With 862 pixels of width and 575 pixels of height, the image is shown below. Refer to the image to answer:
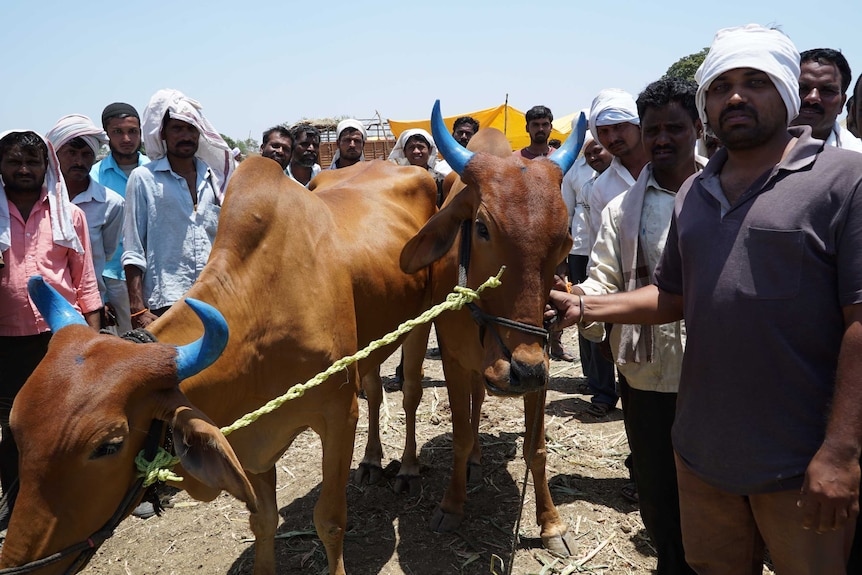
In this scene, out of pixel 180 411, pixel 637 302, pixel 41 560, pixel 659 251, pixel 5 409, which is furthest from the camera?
pixel 5 409

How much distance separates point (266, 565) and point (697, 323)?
8.87 feet

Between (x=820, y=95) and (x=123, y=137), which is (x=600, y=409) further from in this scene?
(x=123, y=137)

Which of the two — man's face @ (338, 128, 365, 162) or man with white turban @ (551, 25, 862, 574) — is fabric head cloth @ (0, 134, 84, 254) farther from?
man with white turban @ (551, 25, 862, 574)

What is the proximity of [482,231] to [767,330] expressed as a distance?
1.45 meters

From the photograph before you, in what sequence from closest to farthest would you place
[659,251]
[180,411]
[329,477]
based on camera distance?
[180,411], [659,251], [329,477]

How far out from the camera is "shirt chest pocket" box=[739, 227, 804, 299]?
6.46 feet

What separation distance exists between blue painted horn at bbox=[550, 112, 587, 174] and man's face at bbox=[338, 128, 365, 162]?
12.8 ft

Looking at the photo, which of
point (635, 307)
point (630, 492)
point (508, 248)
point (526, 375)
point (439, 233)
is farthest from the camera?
point (630, 492)

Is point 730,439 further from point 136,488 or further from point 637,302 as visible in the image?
point 136,488

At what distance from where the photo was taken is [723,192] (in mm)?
2211

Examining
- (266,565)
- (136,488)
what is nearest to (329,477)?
(266,565)

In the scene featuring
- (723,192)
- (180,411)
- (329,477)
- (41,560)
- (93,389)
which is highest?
(723,192)

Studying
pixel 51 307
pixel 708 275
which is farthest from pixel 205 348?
pixel 708 275

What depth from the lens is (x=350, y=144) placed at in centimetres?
699
